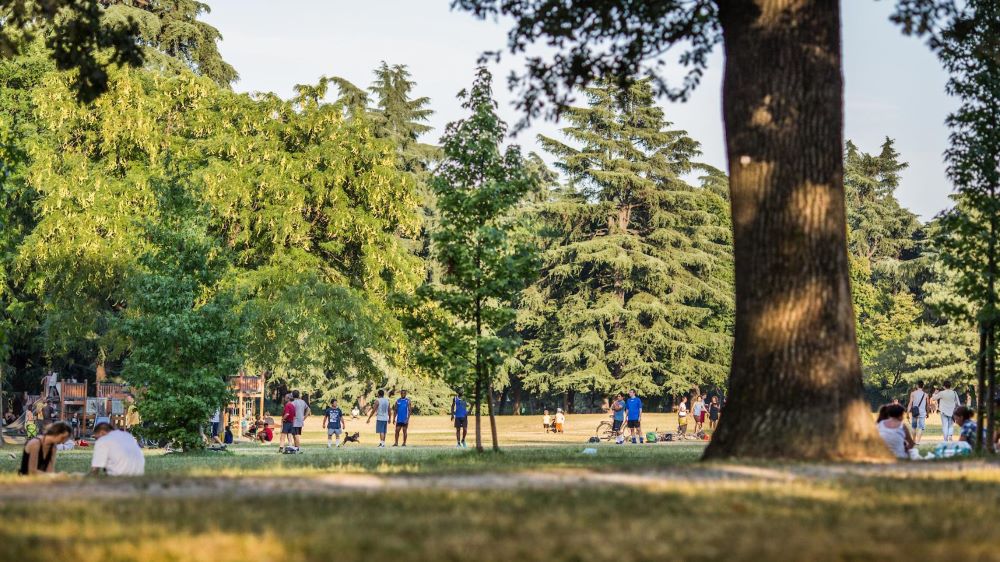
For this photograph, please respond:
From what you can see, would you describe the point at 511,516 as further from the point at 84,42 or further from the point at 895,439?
the point at 84,42

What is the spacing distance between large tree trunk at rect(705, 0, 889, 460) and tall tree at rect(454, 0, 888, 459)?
12 millimetres

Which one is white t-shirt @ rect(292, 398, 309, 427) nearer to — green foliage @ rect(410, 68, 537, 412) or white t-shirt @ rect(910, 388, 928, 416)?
green foliage @ rect(410, 68, 537, 412)

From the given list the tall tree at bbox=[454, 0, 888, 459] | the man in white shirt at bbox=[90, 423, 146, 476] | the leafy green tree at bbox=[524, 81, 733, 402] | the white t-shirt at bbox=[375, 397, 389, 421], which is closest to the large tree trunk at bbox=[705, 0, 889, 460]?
the tall tree at bbox=[454, 0, 888, 459]

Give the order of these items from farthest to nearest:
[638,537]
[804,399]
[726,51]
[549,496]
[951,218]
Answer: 1. [951,218]
2. [726,51]
3. [804,399]
4. [549,496]
5. [638,537]

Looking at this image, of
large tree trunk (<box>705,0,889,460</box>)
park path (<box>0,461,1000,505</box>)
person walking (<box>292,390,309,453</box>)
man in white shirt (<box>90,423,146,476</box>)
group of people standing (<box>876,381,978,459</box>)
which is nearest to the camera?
park path (<box>0,461,1000,505</box>)

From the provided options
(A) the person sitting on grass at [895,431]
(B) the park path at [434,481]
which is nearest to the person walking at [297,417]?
(A) the person sitting on grass at [895,431]

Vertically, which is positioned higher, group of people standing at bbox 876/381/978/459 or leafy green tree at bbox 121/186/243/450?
leafy green tree at bbox 121/186/243/450

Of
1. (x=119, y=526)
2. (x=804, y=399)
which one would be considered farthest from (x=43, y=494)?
(x=804, y=399)

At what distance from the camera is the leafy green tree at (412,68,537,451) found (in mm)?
22984

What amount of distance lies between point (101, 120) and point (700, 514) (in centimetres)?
3750

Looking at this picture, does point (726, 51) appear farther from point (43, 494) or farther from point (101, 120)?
point (101, 120)

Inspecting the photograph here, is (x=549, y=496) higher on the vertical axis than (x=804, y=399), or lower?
lower

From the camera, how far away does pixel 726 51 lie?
1538 centimetres

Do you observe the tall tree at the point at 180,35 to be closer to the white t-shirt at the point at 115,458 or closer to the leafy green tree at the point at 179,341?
the leafy green tree at the point at 179,341
